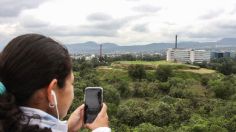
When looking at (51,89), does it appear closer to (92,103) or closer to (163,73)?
(92,103)

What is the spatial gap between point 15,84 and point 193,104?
37162mm

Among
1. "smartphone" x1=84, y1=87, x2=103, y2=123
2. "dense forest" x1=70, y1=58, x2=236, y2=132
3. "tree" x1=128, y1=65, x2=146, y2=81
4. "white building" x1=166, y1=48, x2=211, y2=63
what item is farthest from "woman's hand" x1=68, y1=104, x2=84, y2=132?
"white building" x1=166, y1=48, x2=211, y2=63

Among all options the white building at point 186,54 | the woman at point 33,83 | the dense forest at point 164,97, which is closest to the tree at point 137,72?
the dense forest at point 164,97

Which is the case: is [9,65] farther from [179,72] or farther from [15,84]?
[179,72]

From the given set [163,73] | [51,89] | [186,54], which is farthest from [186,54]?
[51,89]

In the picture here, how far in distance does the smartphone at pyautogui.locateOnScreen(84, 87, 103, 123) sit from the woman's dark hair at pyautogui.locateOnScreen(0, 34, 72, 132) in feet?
0.98

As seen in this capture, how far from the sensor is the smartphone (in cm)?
181

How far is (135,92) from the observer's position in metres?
44.8

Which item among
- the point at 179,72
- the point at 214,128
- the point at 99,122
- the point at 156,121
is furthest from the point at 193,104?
the point at 99,122

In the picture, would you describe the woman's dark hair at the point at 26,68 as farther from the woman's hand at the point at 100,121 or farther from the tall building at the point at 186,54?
the tall building at the point at 186,54

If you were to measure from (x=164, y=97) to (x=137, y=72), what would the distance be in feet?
52.2

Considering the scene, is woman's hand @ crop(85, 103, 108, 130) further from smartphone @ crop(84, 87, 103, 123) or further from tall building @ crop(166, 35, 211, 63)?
tall building @ crop(166, 35, 211, 63)

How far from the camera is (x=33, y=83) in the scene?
1.50m

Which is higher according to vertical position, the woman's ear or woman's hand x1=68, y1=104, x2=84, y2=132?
the woman's ear
